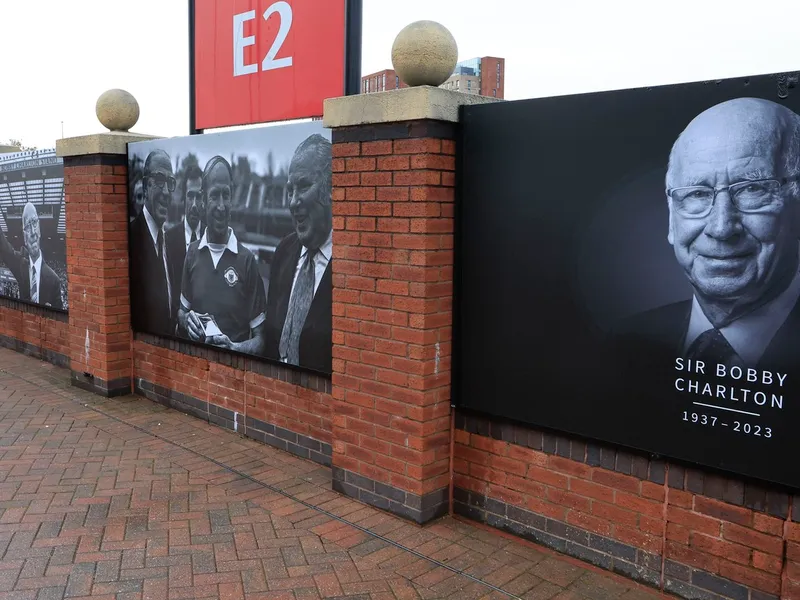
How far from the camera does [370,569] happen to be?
3584 millimetres

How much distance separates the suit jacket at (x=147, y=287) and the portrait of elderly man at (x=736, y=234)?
4.60 meters

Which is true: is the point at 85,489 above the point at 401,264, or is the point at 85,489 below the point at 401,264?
below

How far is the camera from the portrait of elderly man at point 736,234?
2.90m

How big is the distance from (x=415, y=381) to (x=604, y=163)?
1.50 meters

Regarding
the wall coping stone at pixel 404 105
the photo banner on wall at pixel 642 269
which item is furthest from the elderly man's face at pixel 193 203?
the photo banner on wall at pixel 642 269

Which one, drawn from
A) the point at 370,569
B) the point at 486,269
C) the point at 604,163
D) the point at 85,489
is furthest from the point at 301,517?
the point at 604,163

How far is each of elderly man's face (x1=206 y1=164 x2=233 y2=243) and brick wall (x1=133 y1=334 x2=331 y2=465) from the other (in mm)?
984

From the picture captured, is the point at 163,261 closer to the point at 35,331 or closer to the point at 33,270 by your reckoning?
the point at 33,270

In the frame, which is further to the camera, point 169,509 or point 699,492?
point 169,509

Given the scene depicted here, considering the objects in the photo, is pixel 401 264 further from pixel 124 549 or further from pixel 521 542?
pixel 124 549

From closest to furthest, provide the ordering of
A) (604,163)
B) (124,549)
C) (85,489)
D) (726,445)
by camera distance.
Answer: (726,445), (604,163), (124,549), (85,489)

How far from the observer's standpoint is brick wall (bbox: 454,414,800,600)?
3.04 meters

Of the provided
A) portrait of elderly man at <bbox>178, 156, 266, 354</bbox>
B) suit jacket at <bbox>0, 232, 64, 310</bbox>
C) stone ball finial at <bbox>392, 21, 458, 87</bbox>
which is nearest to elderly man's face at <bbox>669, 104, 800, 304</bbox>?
stone ball finial at <bbox>392, 21, 458, 87</bbox>

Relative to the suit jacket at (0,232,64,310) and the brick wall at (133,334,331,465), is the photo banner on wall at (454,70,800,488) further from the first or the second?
the suit jacket at (0,232,64,310)
